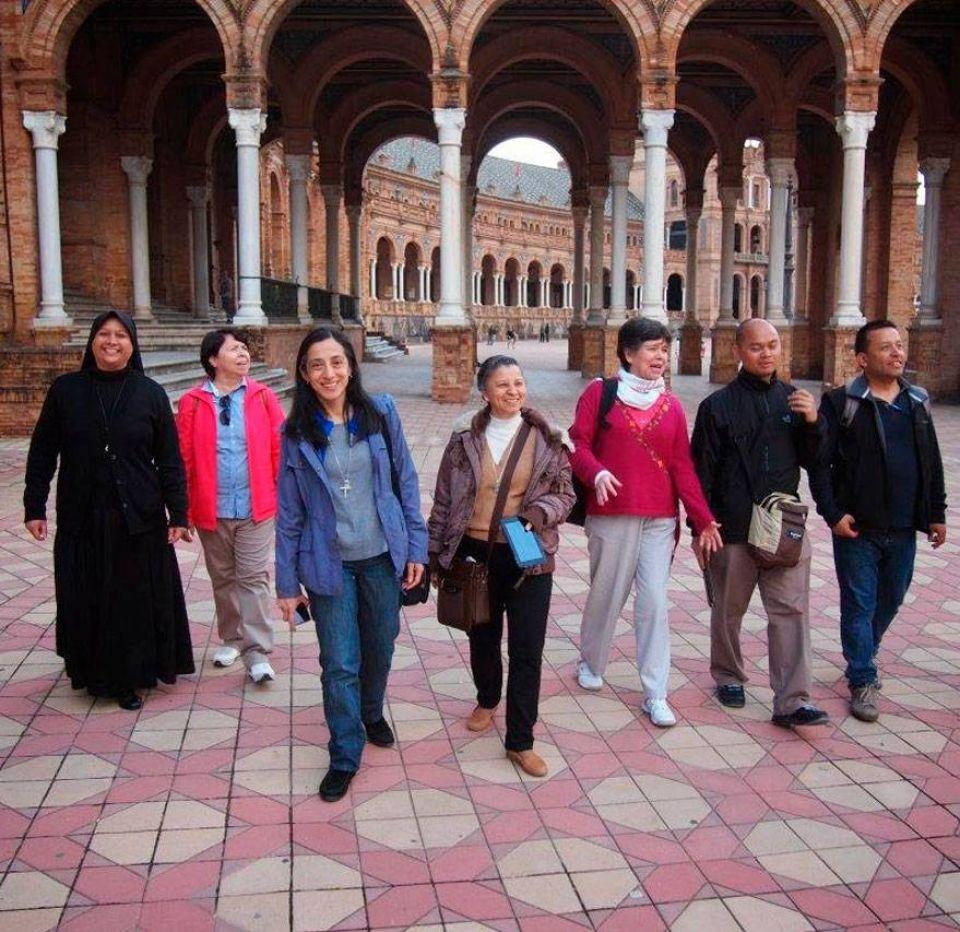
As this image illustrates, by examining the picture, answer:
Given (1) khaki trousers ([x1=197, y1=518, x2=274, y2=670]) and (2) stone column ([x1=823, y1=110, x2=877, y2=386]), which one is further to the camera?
(2) stone column ([x1=823, y1=110, x2=877, y2=386])

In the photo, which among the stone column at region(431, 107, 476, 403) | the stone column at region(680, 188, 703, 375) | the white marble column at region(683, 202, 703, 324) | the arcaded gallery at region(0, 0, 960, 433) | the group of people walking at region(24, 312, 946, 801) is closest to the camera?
the group of people walking at region(24, 312, 946, 801)

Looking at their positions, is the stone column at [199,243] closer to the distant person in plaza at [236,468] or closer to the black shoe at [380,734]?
the distant person in plaza at [236,468]

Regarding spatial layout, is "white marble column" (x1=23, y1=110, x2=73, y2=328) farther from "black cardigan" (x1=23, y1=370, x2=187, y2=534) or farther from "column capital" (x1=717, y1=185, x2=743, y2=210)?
"column capital" (x1=717, y1=185, x2=743, y2=210)

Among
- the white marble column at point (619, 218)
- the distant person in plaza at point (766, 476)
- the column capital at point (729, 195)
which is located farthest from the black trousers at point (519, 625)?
the column capital at point (729, 195)

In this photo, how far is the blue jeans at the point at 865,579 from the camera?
14.3 ft

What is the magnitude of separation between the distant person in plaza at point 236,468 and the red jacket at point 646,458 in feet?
4.79

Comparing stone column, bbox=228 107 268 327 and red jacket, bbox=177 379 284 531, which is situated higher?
stone column, bbox=228 107 268 327

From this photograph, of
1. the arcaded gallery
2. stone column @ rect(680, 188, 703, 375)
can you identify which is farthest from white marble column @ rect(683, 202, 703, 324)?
the arcaded gallery

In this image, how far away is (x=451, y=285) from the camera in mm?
15766

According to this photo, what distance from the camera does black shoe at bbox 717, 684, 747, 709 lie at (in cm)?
443

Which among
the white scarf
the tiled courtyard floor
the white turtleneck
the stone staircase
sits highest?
the stone staircase

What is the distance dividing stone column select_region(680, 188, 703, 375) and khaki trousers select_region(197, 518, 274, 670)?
2076cm

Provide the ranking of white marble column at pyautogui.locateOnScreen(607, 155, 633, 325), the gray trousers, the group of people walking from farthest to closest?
white marble column at pyautogui.locateOnScreen(607, 155, 633, 325), the gray trousers, the group of people walking

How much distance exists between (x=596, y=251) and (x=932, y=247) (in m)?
7.50
